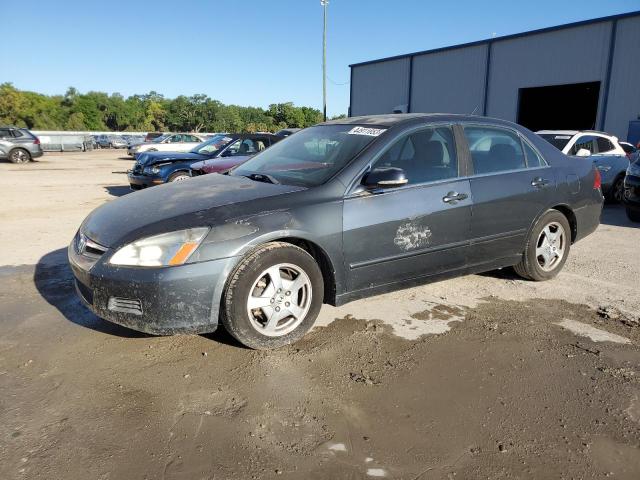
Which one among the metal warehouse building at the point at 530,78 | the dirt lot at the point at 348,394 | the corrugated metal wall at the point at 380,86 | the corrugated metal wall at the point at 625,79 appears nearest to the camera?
the dirt lot at the point at 348,394

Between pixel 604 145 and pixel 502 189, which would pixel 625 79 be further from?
pixel 502 189

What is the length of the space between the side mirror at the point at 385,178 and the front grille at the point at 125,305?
174 cm

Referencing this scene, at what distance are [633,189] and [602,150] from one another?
2919mm

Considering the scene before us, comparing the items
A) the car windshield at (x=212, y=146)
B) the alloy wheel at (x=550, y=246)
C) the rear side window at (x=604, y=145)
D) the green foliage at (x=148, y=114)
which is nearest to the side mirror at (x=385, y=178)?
the alloy wheel at (x=550, y=246)

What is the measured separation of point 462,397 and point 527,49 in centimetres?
2427

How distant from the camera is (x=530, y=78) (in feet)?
76.1

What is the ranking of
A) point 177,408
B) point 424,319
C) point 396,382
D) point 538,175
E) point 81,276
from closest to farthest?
point 177,408 → point 396,382 → point 81,276 → point 424,319 → point 538,175

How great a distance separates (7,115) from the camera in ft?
230

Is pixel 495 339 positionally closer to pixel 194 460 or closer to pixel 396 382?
pixel 396 382

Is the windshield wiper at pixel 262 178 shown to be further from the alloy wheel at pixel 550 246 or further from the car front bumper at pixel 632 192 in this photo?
the car front bumper at pixel 632 192

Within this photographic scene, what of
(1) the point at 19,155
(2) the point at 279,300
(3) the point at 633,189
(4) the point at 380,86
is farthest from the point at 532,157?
(4) the point at 380,86

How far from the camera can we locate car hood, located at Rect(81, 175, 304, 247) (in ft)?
10.2

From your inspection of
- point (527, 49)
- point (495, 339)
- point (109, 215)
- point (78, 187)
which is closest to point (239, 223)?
point (109, 215)

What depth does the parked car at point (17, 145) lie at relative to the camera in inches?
847
